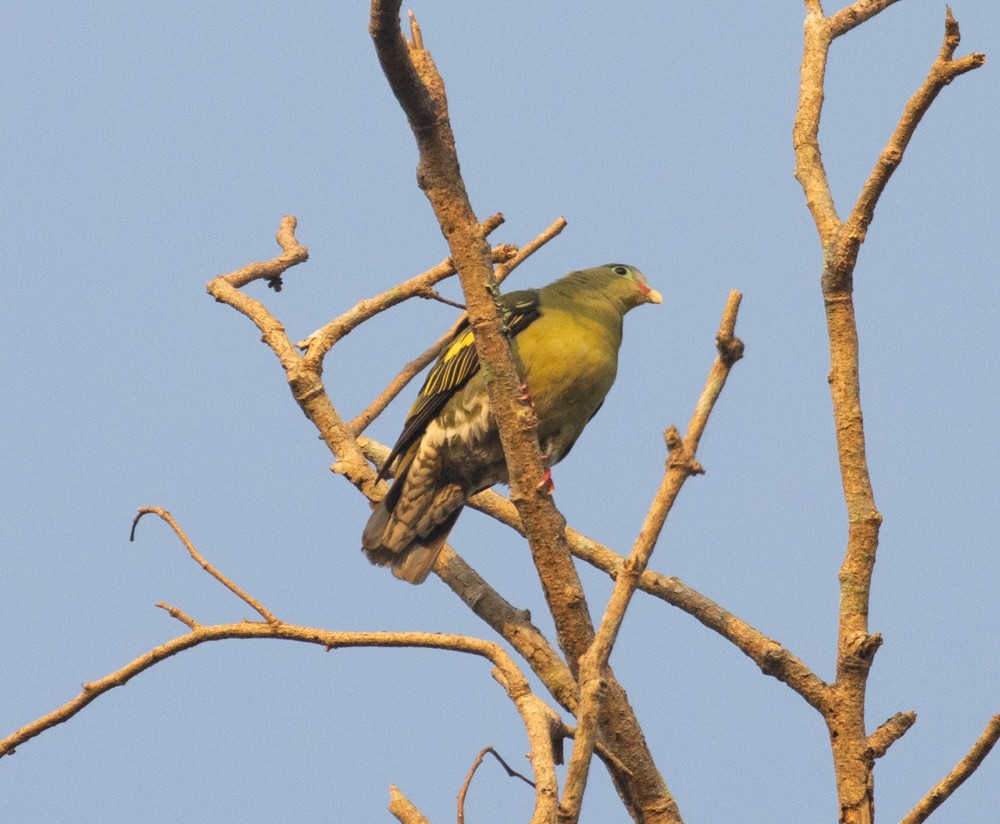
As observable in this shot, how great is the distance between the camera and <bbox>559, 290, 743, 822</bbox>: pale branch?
2.56m

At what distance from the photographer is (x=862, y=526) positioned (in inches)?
137

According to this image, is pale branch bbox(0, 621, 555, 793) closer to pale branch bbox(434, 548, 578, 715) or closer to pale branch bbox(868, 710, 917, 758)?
pale branch bbox(434, 548, 578, 715)

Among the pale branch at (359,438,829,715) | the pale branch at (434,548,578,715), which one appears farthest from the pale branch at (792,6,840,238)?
the pale branch at (434,548,578,715)

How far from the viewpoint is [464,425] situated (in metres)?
5.42

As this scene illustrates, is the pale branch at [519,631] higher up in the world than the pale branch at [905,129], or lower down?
lower down

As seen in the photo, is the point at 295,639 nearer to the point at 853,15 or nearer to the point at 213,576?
the point at 213,576

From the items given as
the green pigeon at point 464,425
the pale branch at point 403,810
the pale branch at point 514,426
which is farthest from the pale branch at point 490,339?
the green pigeon at point 464,425

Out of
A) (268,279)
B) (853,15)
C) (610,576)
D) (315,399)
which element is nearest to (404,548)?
(315,399)

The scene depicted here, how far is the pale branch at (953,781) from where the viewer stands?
9.58 feet

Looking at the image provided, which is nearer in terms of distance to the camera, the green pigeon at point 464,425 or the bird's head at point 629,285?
the green pigeon at point 464,425

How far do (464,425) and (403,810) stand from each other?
8.11ft

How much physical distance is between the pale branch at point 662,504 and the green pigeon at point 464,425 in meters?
2.63

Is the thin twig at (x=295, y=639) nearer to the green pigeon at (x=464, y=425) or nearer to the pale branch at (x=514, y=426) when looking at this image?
the pale branch at (x=514, y=426)

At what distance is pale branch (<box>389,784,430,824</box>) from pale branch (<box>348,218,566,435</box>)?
7.35 ft
